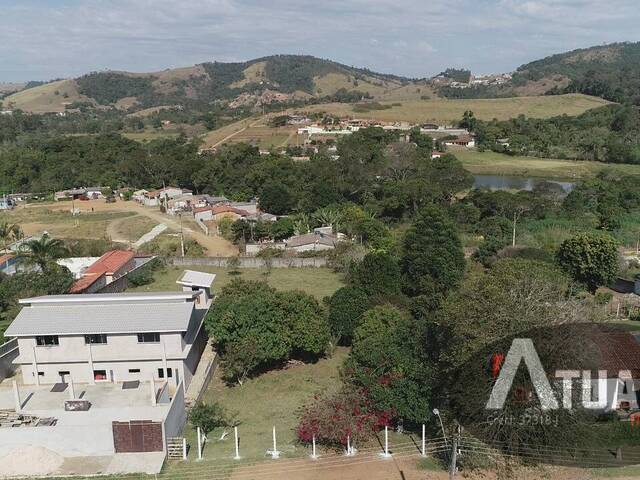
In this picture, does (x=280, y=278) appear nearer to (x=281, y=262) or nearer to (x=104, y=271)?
(x=281, y=262)

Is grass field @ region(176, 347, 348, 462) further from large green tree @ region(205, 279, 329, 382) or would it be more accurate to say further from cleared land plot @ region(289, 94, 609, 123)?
cleared land plot @ region(289, 94, 609, 123)

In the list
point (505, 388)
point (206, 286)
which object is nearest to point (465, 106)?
point (206, 286)

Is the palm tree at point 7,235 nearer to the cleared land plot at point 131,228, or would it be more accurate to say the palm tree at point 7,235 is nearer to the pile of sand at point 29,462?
the cleared land plot at point 131,228

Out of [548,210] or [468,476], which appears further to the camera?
[548,210]

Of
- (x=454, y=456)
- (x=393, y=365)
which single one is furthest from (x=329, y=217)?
(x=454, y=456)

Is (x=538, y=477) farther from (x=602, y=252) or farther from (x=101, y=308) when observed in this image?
(x=602, y=252)

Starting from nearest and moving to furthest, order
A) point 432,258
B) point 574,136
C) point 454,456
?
point 454,456 < point 432,258 < point 574,136

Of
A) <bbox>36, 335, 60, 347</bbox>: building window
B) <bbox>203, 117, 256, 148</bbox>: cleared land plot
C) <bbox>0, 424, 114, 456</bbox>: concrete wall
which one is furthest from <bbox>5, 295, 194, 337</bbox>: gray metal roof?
<bbox>203, 117, 256, 148</bbox>: cleared land plot
